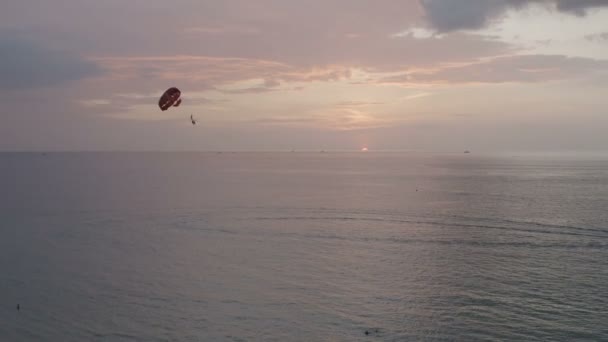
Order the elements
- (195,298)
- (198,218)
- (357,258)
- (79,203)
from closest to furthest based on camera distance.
Answer: (195,298) → (357,258) → (198,218) → (79,203)

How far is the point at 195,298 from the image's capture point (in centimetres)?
2888

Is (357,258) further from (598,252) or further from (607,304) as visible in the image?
(598,252)

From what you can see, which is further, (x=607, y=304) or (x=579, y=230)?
(x=579, y=230)

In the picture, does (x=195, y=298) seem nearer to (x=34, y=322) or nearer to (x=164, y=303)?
(x=164, y=303)

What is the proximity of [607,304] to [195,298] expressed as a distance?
22394 mm

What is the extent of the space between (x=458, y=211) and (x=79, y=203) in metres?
49.4

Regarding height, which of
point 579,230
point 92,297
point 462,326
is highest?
point 579,230

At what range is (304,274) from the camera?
33250 millimetres

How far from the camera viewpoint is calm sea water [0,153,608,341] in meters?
24.9

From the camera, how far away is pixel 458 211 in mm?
60938

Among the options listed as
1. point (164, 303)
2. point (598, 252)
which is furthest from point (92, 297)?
point (598, 252)

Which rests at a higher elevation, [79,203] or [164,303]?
[79,203]

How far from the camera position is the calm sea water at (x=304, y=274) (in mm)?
24875

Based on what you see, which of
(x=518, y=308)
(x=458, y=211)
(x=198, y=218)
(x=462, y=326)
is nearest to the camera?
(x=462, y=326)
